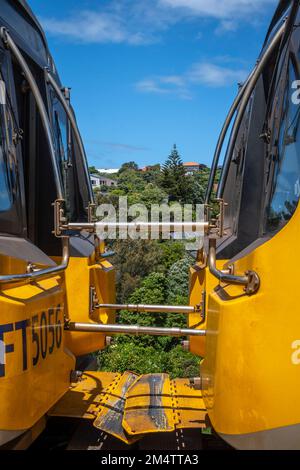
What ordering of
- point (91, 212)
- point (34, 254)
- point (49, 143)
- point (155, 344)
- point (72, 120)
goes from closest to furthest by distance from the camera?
point (34, 254), point (49, 143), point (72, 120), point (91, 212), point (155, 344)

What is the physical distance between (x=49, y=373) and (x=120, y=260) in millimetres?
26583

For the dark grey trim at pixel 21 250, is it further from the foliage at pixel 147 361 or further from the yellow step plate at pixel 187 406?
the foliage at pixel 147 361

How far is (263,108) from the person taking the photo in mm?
3447

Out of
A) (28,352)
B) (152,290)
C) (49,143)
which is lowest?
(152,290)

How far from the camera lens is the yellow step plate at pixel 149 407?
3.07 metres

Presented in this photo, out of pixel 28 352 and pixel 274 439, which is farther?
pixel 28 352

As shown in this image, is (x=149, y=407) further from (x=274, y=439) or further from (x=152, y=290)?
(x=152, y=290)

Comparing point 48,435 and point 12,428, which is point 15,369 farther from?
point 48,435

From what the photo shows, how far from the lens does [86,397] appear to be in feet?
12.1

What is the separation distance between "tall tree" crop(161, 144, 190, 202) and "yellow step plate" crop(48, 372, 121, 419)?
Answer: 32.3 m

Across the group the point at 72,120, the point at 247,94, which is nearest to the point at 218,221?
the point at 247,94

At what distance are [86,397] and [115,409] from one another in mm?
276

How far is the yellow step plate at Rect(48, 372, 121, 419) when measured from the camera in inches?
135

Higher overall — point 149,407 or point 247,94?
point 247,94
